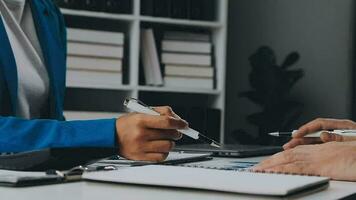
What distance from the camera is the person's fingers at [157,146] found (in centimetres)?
119

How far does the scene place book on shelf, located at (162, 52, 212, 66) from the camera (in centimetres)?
322

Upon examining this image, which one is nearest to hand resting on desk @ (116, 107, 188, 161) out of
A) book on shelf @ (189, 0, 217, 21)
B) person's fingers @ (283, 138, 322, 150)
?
person's fingers @ (283, 138, 322, 150)

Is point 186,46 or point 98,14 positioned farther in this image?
point 186,46

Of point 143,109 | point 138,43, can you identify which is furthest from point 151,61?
point 143,109

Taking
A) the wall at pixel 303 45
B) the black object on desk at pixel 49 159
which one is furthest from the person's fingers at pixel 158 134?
the wall at pixel 303 45

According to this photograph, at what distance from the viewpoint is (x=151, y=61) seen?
3199mm

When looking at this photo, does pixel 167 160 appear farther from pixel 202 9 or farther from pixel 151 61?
pixel 202 9

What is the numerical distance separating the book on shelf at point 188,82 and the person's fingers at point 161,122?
204 centimetres

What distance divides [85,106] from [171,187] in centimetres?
255

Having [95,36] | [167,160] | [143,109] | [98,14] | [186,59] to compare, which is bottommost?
[167,160]

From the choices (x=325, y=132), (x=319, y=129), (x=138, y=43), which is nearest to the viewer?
(x=325, y=132)

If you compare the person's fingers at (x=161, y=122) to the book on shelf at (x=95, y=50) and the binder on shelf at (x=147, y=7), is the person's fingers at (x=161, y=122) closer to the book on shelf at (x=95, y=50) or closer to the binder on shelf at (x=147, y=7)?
the book on shelf at (x=95, y=50)

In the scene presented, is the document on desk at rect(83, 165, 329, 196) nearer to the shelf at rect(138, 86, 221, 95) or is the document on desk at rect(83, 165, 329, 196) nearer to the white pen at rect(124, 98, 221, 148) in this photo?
the white pen at rect(124, 98, 221, 148)

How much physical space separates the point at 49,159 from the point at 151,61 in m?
2.15
